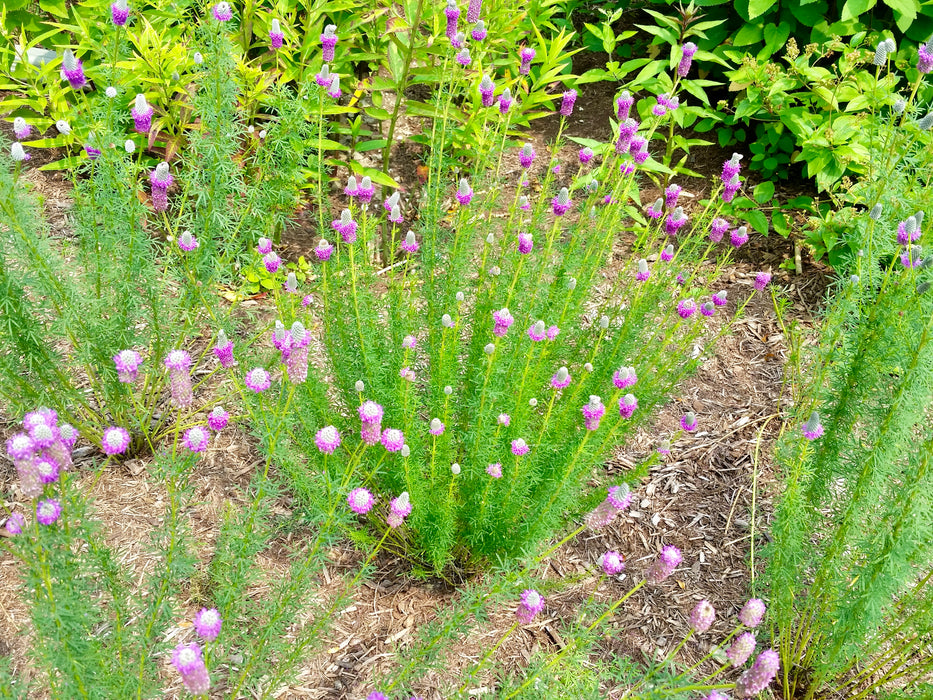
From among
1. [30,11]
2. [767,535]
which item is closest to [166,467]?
[767,535]

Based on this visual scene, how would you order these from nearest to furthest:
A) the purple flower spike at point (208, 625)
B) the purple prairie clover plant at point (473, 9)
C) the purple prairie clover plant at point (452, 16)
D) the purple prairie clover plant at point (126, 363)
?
the purple flower spike at point (208, 625) → the purple prairie clover plant at point (126, 363) → the purple prairie clover plant at point (452, 16) → the purple prairie clover plant at point (473, 9)

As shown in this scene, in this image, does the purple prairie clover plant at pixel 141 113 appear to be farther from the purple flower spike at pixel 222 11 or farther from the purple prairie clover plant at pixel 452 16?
the purple prairie clover plant at pixel 452 16

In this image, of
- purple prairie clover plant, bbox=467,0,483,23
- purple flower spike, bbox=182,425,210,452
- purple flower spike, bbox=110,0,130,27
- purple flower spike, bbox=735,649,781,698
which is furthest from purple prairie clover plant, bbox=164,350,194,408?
purple prairie clover plant, bbox=467,0,483,23

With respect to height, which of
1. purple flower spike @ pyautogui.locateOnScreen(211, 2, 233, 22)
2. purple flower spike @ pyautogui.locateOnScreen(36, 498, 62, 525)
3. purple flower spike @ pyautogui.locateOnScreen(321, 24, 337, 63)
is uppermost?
purple flower spike @ pyautogui.locateOnScreen(211, 2, 233, 22)

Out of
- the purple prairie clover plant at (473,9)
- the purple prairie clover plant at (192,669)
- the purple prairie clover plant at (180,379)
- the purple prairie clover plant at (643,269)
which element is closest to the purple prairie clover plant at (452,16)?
the purple prairie clover plant at (473,9)

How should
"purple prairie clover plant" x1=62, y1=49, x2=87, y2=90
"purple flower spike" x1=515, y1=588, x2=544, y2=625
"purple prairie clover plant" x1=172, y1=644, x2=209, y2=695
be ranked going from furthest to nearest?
"purple prairie clover plant" x1=62, y1=49, x2=87, y2=90, "purple flower spike" x1=515, y1=588, x2=544, y2=625, "purple prairie clover plant" x1=172, y1=644, x2=209, y2=695

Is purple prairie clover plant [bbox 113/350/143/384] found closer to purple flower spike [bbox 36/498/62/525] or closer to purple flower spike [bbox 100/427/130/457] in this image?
purple flower spike [bbox 100/427/130/457]

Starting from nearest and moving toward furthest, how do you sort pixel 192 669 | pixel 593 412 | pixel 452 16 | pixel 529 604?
pixel 192 669 → pixel 529 604 → pixel 593 412 → pixel 452 16

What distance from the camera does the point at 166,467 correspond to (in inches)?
73.3

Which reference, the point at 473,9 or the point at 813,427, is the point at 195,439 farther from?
the point at 473,9

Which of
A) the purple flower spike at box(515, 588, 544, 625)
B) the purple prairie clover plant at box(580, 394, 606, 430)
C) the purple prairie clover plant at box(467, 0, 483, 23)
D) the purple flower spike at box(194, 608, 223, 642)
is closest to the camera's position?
the purple flower spike at box(194, 608, 223, 642)

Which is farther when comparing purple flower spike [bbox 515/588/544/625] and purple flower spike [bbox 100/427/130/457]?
purple flower spike [bbox 515/588/544/625]

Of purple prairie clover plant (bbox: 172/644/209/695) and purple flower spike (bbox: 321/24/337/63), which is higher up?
purple flower spike (bbox: 321/24/337/63)

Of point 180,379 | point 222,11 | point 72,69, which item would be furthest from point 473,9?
point 180,379
